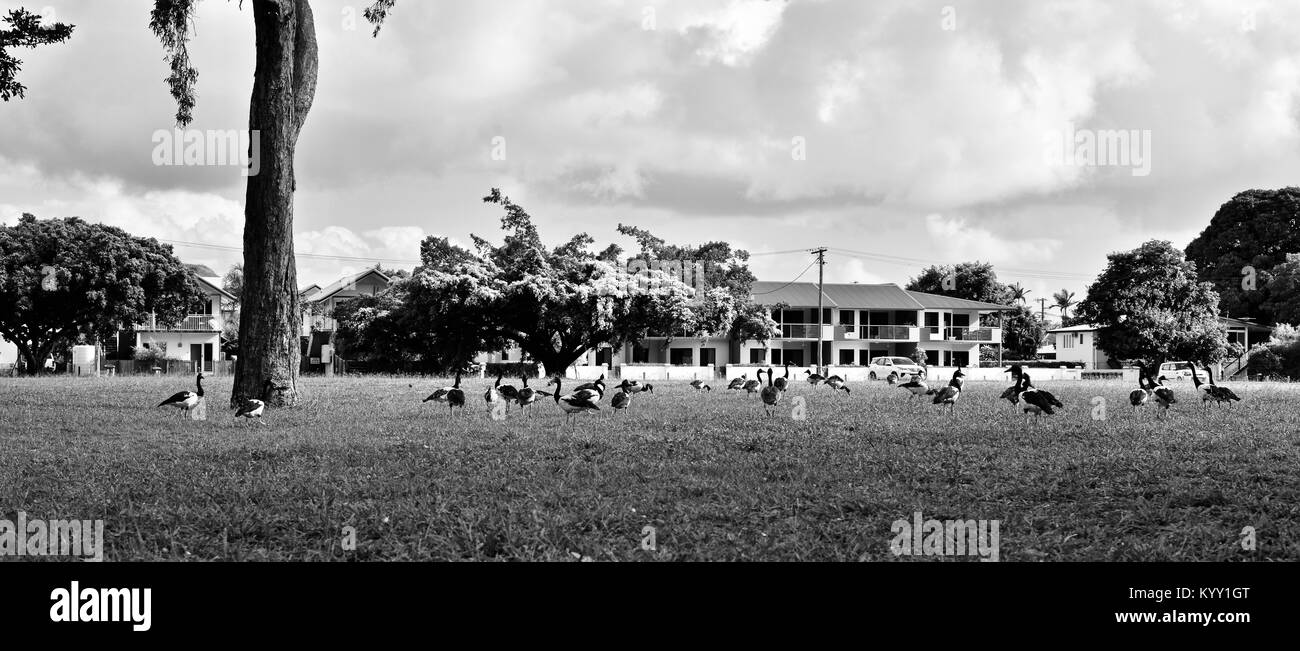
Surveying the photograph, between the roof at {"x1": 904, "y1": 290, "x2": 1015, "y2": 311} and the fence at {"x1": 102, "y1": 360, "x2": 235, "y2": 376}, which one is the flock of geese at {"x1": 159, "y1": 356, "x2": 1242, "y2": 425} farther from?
the roof at {"x1": 904, "y1": 290, "x2": 1015, "y2": 311}

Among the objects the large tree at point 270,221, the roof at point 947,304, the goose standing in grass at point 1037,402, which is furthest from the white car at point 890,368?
the large tree at point 270,221

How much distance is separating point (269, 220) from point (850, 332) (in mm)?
52821

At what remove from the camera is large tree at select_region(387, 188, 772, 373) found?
40.3 meters

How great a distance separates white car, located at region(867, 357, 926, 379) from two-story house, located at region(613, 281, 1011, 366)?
18.9 ft

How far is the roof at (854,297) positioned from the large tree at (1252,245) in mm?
18502

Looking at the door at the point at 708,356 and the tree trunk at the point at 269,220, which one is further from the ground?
the tree trunk at the point at 269,220

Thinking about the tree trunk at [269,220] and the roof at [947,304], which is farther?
the roof at [947,304]

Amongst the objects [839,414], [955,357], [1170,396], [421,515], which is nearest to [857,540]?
[421,515]

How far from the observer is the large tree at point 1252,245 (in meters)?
69.5

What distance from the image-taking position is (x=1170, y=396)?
18.0 m

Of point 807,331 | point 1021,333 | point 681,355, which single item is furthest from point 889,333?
point 1021,333
